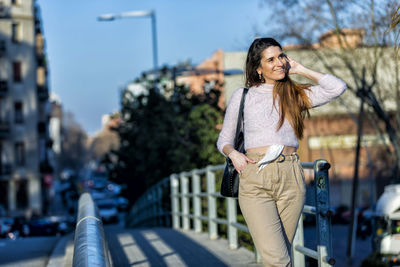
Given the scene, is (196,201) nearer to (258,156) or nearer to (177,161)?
(177,161)

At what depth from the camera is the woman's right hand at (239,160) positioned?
413 centimetres

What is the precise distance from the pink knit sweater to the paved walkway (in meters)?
3.55

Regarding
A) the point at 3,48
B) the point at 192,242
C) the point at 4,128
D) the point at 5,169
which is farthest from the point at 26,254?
the point at 3,48

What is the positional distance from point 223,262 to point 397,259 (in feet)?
26.2

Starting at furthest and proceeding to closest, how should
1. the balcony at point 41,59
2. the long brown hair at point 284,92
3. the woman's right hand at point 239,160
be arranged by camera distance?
the balcony at point 41,59 < the long brown hair at point 284,92 < the woman's right hand at point 239,160

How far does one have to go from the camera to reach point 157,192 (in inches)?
716

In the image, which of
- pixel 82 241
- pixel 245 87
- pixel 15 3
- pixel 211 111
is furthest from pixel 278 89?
pixel 15 3

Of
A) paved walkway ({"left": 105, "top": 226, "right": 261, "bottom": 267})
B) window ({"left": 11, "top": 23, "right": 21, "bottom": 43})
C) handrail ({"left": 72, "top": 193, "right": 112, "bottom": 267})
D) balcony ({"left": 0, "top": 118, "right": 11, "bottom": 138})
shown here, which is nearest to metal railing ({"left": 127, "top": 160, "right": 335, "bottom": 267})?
paved walkway ({"left": 105, "top": 226, "right": 261, "bottom": 267})

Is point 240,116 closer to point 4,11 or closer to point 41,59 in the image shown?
point 4,11

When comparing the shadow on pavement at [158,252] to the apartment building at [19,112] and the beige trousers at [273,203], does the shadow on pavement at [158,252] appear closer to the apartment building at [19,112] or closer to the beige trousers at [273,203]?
the beige trousers at [273,203]

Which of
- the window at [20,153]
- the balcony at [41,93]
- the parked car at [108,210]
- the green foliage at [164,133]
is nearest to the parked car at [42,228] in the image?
the green foliage at [164,133]

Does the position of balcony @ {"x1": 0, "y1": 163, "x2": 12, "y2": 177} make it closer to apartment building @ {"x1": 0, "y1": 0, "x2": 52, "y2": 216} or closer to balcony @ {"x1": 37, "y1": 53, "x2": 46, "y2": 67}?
apartment building @ {"x1": 0, "y1": 0, "x2": 52, "y2": 216}

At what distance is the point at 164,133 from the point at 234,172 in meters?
15.6

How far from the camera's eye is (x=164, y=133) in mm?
19844
